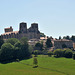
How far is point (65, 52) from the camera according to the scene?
9769 centimetres

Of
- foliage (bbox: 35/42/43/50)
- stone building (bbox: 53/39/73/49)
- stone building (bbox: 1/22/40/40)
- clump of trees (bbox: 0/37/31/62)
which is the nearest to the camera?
clump of trees (bbox: 0/37/31/62)

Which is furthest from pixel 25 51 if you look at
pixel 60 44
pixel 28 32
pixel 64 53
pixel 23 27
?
pixel 23 27

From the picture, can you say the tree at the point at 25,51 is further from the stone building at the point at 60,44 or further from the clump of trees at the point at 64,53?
the stone building at the point at 60,44

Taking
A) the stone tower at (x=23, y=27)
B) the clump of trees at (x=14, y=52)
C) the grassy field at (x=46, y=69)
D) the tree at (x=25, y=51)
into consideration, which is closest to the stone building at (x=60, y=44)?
the clump of trees at (x=14, y=52)

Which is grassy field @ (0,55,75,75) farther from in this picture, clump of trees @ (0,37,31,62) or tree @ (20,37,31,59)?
tree @ (20,37,31,59)

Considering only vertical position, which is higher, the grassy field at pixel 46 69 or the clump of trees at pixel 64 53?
the clump of trees at pixel 64 53

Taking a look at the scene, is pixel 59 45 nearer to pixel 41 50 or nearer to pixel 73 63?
pixel 41 50

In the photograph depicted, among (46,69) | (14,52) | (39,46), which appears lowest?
(46,69)

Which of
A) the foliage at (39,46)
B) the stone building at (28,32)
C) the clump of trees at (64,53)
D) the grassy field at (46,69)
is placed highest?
the stone building at (28,32)

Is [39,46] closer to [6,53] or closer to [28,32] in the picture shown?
[6,53]

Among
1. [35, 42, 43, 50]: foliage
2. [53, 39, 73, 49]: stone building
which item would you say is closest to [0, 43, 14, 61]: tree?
[35, 42, 43, 50]: foliage

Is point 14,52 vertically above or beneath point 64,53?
above

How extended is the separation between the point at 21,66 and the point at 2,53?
64.2ft

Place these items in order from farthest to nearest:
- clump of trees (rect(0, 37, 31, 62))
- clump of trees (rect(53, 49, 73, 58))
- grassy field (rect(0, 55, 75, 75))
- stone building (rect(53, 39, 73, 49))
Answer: stone building (rect(53, 39, 73, 49)) < clump of trees (rect(0, 37, 31, 62)) < clump of trees (rect(53, 49, 73, 58)) < grassy field (rect(0, 55, 75, 75))
